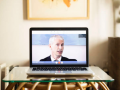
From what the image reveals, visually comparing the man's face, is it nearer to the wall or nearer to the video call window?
the video call window

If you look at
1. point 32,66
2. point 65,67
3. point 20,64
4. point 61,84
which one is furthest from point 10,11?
point 61,84

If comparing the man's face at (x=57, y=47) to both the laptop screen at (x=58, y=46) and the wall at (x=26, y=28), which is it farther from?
the wall at (x=26, y=28)

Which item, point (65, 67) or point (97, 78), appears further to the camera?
point (65, 67)

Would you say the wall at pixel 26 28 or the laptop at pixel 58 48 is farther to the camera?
the wall at pixel 26 28

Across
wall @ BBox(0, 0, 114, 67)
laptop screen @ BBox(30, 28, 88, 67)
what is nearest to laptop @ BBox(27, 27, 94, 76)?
laptop screen @ BBox(30, 28, 88, 67)

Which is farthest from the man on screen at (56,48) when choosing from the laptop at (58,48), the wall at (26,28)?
the wall at (26,28)

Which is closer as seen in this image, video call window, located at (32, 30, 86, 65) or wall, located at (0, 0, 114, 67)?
video call window, located at (32, 30, 86, 65)

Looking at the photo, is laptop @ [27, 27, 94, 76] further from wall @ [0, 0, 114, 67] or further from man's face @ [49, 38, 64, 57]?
wall @ [0, 0, 114, 67]

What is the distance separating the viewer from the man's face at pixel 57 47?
1.27 metres

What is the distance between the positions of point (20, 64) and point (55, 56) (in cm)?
65

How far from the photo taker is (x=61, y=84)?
1133 mm

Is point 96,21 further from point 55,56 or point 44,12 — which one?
point 55,56

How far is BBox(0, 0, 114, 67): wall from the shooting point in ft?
5.70

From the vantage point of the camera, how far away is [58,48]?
1.28 m
